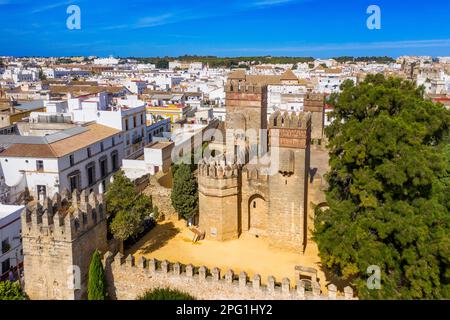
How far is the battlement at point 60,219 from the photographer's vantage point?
18141 mm

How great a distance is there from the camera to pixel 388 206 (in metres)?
16.9

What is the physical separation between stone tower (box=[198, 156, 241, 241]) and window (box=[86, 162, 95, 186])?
1559 cm

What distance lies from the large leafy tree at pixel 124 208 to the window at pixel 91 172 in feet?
48.1

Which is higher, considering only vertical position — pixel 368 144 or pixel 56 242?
pixel 368 144

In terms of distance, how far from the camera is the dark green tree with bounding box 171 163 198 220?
27.0 meters

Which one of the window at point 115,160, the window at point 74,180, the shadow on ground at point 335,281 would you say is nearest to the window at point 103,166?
the window at point 115,160

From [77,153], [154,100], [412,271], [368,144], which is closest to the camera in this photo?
[412,271]

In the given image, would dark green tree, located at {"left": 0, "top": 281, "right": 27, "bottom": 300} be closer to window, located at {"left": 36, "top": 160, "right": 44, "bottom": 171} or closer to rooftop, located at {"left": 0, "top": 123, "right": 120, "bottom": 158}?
rooftop, located at {"left": 0, "top": 123, "right": 120, "bottom": 158}

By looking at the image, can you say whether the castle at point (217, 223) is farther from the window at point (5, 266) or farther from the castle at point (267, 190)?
the window at point (5, 266)

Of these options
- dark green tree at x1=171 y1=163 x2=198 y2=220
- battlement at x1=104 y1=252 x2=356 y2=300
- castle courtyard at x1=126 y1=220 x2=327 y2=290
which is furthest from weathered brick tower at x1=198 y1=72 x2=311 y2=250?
battlement at x1=104 y1=252 x2=356 y2=300
